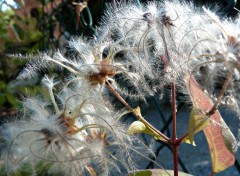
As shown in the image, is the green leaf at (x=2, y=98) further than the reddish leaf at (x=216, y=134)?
Yes

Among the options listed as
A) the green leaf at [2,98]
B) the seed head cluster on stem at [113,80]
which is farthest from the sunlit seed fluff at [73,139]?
the green leaf at [2,98]

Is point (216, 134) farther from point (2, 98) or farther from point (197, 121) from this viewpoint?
point (2, 98)

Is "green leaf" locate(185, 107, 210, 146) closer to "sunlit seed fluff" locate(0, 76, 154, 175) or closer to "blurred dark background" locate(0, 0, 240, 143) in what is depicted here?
"sunlit seed fluff" locate(0, 76, 154, 175)

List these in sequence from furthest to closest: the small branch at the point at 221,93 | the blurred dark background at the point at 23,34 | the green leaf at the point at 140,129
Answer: the blurred dark background at the point at 23,34
the green leaf at the point at 140,129
the small branch at the point at 221,93

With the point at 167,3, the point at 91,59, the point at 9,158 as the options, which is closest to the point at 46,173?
the point at 9,158

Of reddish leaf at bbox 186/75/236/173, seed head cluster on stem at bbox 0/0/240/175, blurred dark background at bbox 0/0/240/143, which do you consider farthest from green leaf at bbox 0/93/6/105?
reddish leaf at bbox 186/75/236/173

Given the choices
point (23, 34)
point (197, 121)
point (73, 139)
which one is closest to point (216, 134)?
point (197, 121)

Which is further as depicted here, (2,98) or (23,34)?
(23,34)

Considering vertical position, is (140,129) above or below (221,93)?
below

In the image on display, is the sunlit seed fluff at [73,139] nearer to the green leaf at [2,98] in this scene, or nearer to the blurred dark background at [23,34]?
the blurred dark background at [23,34]
